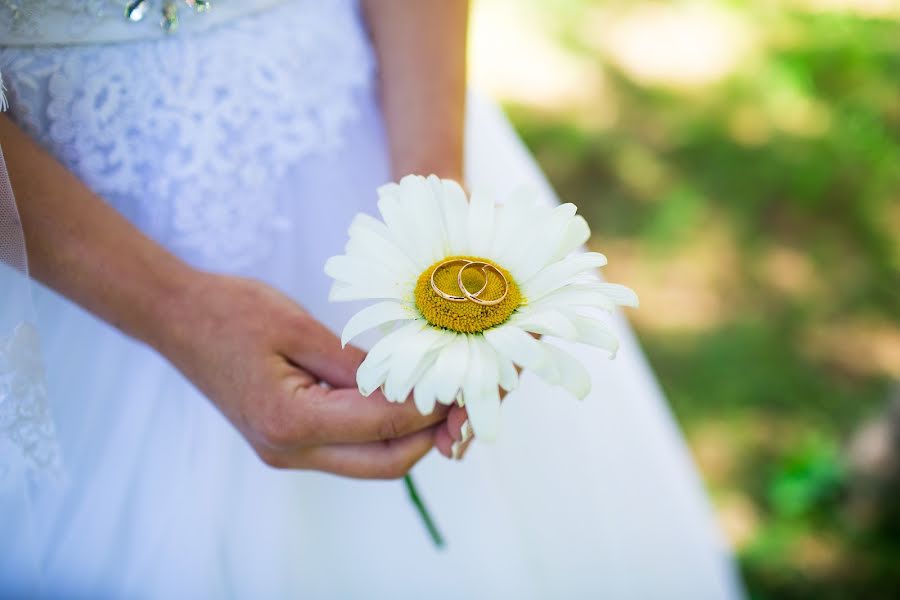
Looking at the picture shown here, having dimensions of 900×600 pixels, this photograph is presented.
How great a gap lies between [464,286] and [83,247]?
567 mm

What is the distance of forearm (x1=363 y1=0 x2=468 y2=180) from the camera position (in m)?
1.34

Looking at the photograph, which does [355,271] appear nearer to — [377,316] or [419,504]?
[377,316]

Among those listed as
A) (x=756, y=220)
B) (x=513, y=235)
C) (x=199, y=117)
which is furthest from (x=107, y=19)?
(x=756, y=220)

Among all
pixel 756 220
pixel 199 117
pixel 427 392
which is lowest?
pixel 427 392

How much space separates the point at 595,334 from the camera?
85cm

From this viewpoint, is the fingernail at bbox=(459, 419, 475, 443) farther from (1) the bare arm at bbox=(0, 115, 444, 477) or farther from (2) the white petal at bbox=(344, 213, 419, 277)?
(2) the white petal at bbox=(344, 213, 419, 277)

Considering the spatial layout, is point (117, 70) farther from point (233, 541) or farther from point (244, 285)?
point (233, 541)

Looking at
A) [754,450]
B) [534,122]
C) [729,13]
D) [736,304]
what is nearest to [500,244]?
[754,450]

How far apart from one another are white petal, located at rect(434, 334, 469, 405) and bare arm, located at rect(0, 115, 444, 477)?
0.24 m

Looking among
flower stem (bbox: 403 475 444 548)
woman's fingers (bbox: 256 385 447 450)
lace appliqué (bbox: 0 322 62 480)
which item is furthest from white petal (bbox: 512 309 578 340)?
lace appliqué (bbox: 0 322 62 480)

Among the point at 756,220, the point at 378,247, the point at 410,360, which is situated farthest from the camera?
the point at 756,220

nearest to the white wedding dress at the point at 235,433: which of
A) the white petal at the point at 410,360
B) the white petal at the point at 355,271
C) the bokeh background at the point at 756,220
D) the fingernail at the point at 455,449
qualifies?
the fingernail at the point at 455,449

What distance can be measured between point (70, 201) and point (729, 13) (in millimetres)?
3596

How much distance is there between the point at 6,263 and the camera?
1.02 meters
